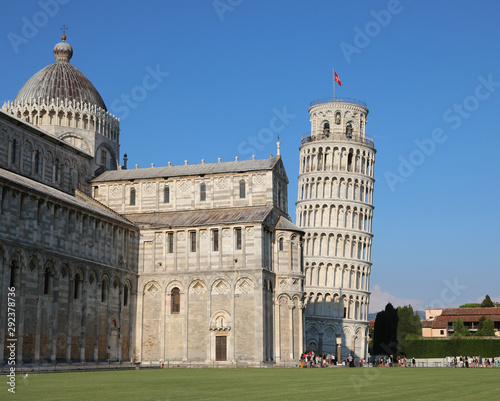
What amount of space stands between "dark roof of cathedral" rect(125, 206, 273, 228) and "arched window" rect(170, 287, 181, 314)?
17.6 feet

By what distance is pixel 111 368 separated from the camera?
5128cm

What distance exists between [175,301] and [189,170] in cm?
1246

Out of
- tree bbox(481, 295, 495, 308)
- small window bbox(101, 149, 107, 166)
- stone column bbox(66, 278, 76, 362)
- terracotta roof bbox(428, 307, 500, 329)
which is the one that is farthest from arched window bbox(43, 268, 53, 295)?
tree bbox(481, 295, 495, 308)

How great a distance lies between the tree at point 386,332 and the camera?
9400 centimetres

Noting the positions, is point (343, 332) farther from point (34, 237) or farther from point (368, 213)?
point (34, 237)

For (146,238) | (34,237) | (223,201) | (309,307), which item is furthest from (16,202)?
(309,307)

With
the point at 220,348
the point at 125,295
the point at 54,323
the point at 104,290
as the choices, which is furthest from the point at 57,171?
the point at 220,348

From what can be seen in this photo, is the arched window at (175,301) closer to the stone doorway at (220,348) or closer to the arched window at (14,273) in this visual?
the stone doorway at (220,348)

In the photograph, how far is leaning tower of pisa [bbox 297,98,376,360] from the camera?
298ft

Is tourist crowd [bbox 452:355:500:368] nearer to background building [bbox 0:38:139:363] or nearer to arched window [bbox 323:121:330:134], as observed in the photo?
background building [bbox 0:38:139:363]

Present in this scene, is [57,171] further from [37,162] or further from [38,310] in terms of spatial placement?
[38,310]

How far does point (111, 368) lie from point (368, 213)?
2004 inches

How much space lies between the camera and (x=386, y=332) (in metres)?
94.5

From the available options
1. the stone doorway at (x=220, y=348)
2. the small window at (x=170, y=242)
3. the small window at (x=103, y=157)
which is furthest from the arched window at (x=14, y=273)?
the small window at (x=103, y=157)
